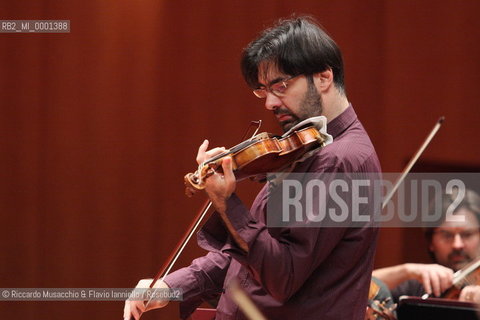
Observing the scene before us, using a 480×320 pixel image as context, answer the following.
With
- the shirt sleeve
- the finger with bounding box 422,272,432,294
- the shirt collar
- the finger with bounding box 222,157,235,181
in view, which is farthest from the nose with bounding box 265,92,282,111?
the finger with bounding box 422,272,432,294

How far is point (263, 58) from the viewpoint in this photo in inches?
66.4

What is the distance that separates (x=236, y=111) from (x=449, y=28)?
94cm

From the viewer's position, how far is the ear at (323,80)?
1656mm

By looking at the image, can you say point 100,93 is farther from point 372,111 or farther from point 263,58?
point 263,58

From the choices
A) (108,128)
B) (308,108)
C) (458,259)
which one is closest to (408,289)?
(458,259)

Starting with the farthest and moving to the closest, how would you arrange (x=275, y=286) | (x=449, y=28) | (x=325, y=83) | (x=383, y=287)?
A: (x=449, y=28), (x=383, y=287), (x=325, y=83), (x=275, y=286)

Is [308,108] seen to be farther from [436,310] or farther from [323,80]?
[436,310]

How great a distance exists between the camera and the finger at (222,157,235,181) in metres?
1.44

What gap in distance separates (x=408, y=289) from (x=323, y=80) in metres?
1.04

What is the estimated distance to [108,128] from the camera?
304 centimetres

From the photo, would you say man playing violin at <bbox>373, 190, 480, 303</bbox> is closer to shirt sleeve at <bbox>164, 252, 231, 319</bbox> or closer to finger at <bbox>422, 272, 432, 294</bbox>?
finger at <bbox>422, 272, 432, 294</bbox>

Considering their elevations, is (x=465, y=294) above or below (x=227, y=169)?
below

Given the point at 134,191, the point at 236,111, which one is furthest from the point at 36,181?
the point at 236,111

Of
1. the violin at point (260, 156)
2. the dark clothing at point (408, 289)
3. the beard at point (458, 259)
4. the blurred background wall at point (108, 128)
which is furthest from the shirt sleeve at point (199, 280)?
the blurred background wall at point (108, 128)
